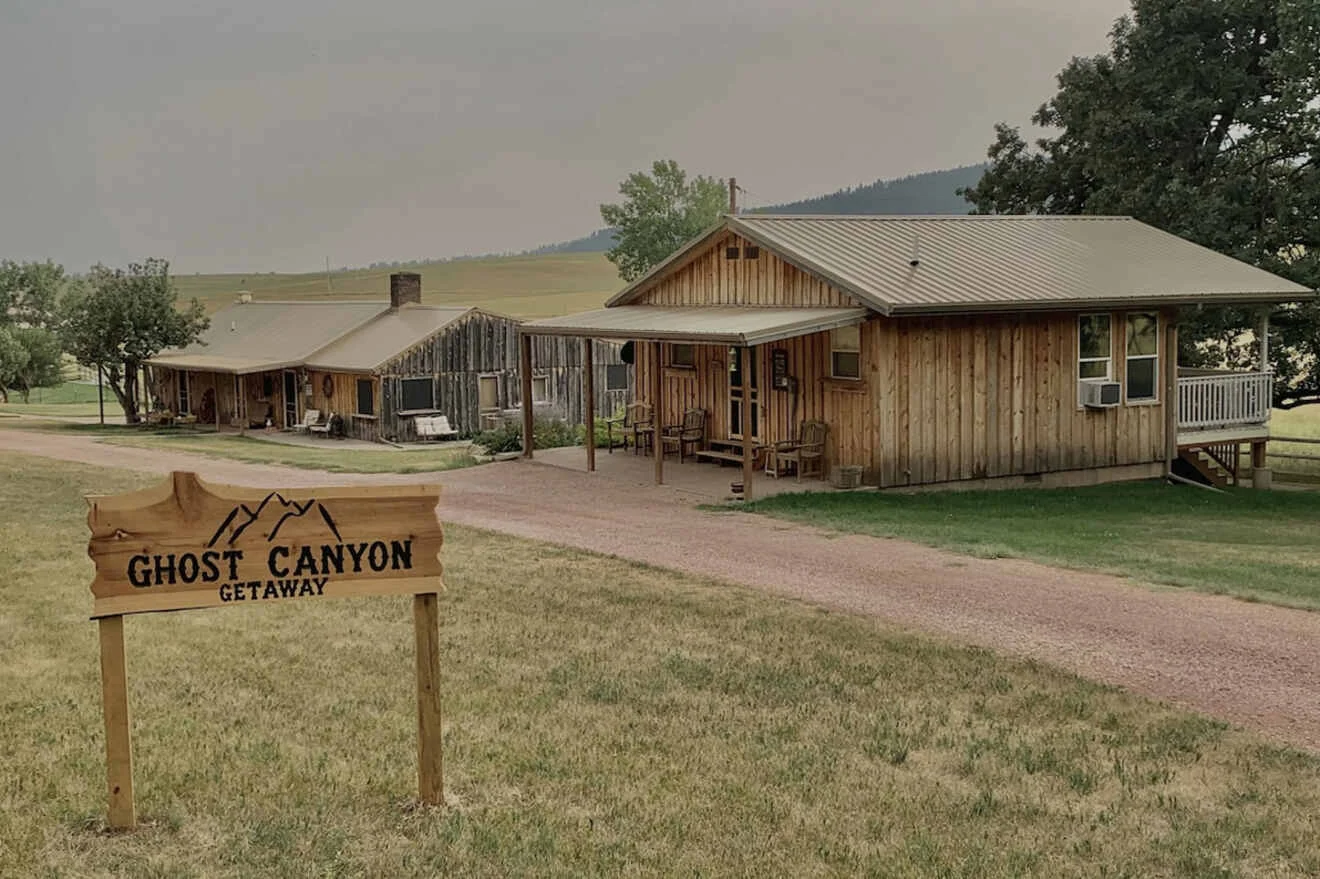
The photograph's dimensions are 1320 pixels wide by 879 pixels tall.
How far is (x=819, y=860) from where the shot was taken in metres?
5.22

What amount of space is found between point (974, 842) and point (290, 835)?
2827mm

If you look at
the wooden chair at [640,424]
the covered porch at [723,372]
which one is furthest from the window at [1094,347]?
the wooden chair at [640,424]

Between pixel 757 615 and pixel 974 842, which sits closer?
pixel 974 842

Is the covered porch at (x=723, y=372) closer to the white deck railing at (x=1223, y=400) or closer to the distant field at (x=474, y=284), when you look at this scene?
the white deck railing at (x=1223, y=400)

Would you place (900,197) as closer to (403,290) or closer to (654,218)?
(654,218)

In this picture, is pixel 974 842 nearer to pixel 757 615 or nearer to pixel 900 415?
pixel 757 615

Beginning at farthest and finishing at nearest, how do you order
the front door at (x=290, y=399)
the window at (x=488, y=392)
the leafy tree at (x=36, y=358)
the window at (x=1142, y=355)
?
the leafy tree at (x=36, y=358), the front door at (x=290, y=399), the window at (x=488, y=392), the window at (x=1142, y=355)

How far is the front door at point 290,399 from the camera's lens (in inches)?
1518

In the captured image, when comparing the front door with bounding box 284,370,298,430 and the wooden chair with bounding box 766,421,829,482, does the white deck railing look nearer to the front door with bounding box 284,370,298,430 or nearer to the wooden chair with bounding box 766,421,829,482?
the wooden chair with bounding box 766,421,829,482

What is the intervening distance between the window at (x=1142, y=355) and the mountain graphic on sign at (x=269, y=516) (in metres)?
17.6

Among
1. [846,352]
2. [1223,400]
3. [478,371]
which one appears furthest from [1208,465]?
[478,371]

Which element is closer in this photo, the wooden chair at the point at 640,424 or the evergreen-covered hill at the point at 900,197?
the wooden chair at the point at 640,424

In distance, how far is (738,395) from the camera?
69.4ft

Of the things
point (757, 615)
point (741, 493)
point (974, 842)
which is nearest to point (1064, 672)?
point (757, 615)
